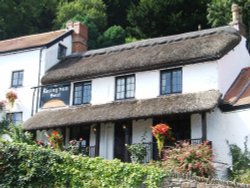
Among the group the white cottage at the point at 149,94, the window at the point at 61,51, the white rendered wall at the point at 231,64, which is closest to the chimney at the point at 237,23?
the white rendered wall at the point at 231,64

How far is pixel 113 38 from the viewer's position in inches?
1682

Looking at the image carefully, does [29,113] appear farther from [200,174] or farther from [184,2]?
[184,2]

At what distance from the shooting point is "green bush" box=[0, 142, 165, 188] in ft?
50.2

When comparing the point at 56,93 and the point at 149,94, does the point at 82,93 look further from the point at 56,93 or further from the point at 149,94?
the point at 149,94

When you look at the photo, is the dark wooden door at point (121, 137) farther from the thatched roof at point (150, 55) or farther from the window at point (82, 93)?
the thatched roof at point (150, 55)

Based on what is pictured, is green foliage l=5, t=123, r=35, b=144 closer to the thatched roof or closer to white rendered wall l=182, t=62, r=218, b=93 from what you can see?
the thatched roof

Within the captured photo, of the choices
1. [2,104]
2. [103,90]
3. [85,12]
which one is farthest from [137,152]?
[85,12]

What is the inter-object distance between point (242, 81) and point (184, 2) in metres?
15.5

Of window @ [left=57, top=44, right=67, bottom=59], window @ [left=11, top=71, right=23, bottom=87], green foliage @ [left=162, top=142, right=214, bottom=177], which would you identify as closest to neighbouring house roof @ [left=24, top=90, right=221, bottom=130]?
green foliage @ [left=162, top=142, right=214, bottom=177]

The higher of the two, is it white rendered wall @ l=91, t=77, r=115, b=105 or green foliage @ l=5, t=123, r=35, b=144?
white rendered wall @ l=91, t=77, r=115, b=105

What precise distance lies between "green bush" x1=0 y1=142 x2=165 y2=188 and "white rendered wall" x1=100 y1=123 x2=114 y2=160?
785cm

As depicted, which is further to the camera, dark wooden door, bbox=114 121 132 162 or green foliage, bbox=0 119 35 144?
dark wooden door, bbox=114 121 132 162

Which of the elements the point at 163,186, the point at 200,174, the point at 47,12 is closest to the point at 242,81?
the point at 200,174

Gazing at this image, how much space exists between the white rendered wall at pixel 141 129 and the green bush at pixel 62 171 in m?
7.48
